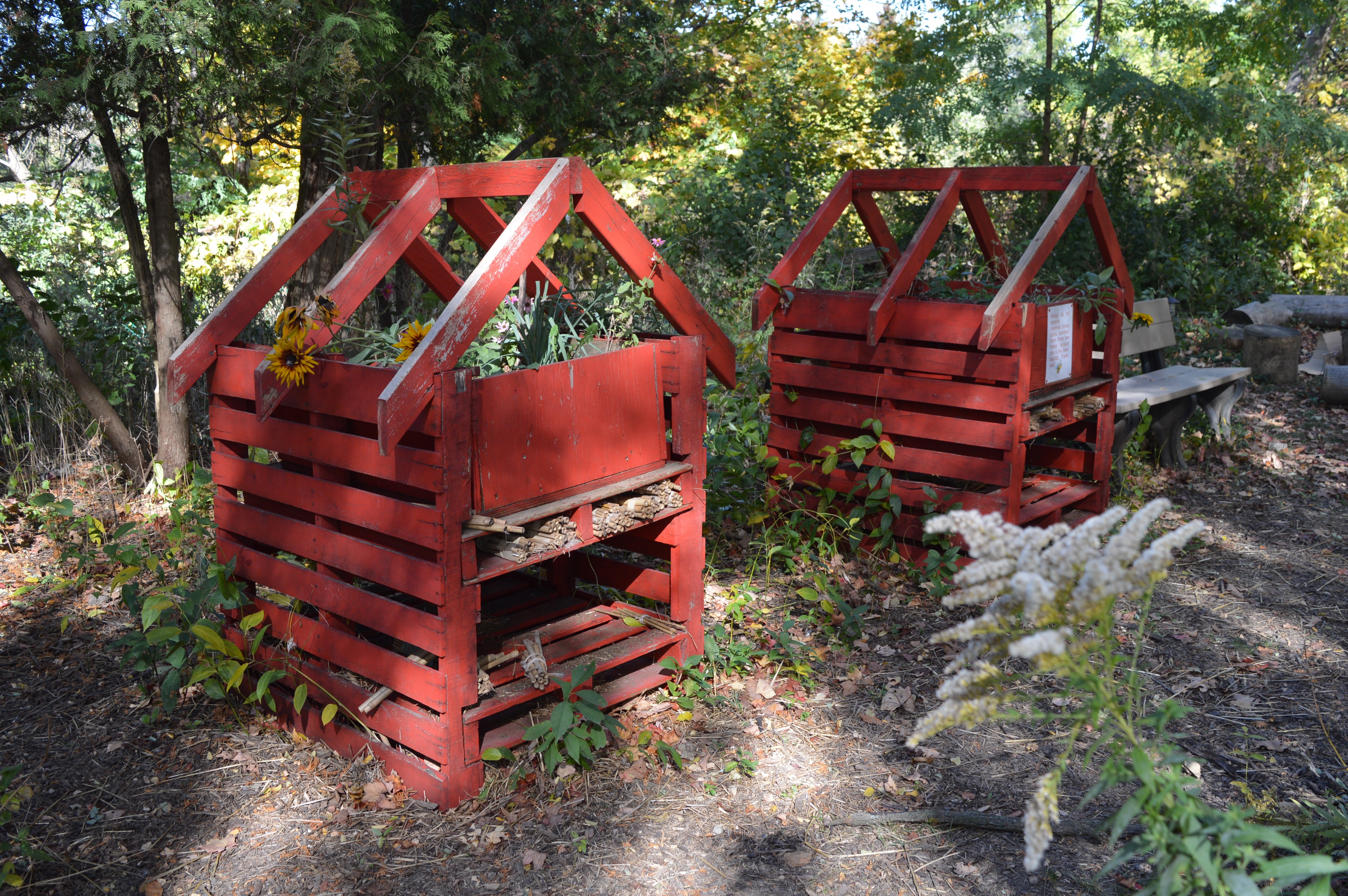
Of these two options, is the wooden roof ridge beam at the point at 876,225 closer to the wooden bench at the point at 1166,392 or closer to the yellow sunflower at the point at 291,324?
the wooden bench at the point at 1166,392

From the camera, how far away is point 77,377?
491cm

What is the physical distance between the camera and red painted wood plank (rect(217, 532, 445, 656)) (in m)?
2.65

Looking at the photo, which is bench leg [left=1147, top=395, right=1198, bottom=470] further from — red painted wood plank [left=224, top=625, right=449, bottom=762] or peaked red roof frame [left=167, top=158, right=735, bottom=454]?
red painted wood plank [left=224, top=625, right=449, bottom=762]

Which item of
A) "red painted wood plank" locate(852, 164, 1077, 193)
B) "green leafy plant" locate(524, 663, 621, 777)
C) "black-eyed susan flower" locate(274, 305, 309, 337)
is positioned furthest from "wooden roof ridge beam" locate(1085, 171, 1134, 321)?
"black-eyed susan flower" locate(274, 305, 309, 337)

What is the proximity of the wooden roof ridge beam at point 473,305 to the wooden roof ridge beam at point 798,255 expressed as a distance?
1734 mm

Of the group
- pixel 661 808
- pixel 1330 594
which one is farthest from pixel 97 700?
pixel 1330 594

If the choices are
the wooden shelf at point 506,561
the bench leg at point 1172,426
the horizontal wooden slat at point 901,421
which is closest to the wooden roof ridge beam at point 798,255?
the horizontal wooden slat at point 901,421

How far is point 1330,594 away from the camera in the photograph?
4312mm

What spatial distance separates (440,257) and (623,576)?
141cm

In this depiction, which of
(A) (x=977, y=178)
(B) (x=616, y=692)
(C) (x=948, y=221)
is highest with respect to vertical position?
(A) (x=977, y=178)

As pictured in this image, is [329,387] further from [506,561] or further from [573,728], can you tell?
[573,728]

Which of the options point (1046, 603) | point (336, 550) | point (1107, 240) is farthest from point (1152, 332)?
point (1046, 603)

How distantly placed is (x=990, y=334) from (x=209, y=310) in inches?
204

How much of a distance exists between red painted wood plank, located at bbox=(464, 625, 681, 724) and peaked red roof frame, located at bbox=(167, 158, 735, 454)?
0.85 m
